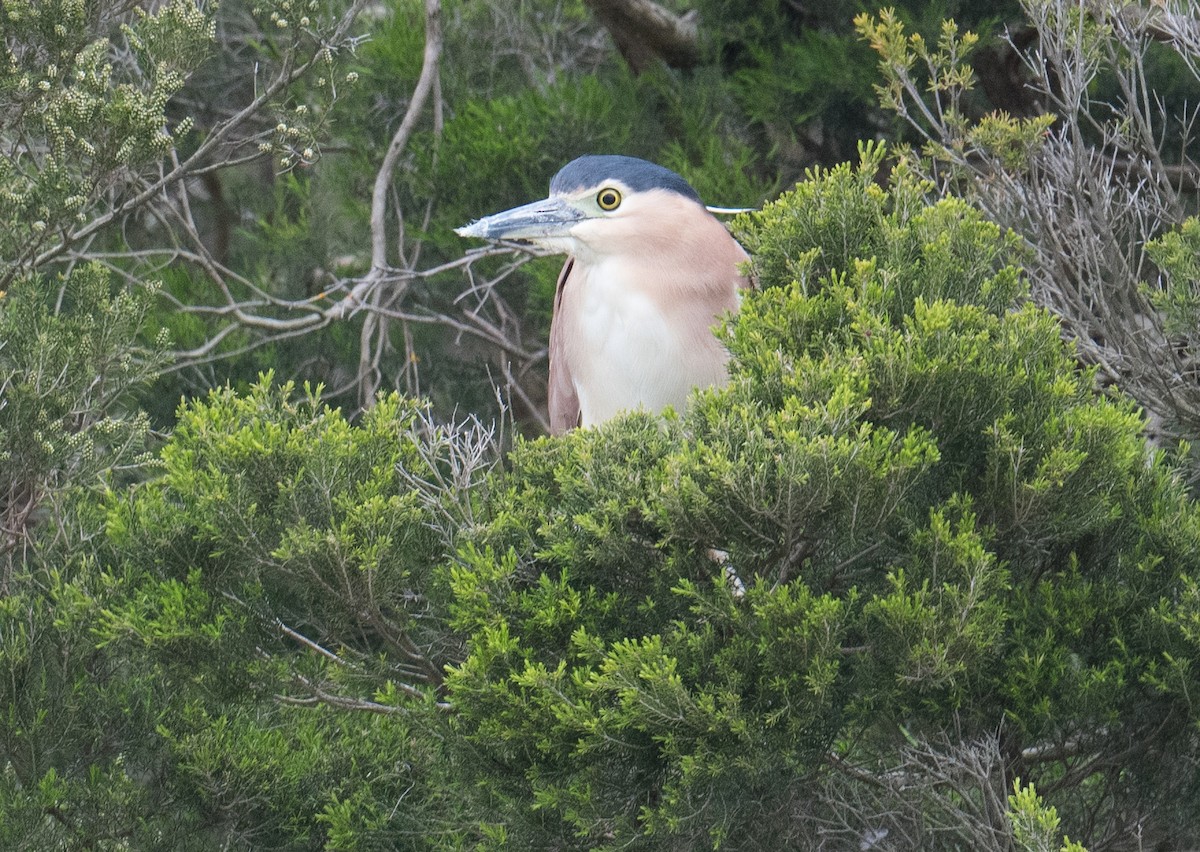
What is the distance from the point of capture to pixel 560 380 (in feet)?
12.5

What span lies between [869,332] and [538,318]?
372 cm

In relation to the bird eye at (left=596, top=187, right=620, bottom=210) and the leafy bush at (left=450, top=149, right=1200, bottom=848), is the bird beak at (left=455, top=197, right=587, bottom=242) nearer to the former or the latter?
the bird eye at (left=596, top=187, right=620, bottom=210)

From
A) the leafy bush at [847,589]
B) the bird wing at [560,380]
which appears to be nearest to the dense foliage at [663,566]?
the leafy bush at [847,589]

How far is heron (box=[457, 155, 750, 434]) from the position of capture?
3.33 m

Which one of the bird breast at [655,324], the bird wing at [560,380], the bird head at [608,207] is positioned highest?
the bird head at [608,207]

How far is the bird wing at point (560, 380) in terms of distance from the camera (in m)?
3.71

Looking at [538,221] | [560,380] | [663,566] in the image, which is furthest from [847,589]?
[560,380]

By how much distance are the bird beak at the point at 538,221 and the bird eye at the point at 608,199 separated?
5 cm

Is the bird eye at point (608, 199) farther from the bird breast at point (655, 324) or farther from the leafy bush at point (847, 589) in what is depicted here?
the leafy bush at point (847, 589)

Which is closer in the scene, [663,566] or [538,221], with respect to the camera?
[663,566]

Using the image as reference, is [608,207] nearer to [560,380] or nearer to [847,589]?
[560,380]

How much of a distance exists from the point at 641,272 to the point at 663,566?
1203mm

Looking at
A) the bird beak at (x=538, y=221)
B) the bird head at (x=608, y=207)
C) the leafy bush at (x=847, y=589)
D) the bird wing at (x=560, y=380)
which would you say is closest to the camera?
the leafy bush at (x=847, y=589)

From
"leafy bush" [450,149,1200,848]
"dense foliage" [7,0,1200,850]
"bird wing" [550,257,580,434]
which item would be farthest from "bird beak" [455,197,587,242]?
"leafy bush" [450,149,1200,848]
